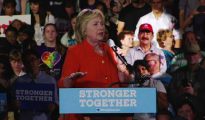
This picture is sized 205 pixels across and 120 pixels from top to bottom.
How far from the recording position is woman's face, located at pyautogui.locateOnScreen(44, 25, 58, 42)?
9461 millimetres

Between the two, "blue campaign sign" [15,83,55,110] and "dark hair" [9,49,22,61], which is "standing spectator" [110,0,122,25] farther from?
"dark hair" [9,49,22,61]

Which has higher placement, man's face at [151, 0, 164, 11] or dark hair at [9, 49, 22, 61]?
man's face at [151, 0, 164, 11]

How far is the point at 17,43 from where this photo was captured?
31.6 ft

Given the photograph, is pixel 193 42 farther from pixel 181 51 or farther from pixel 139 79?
pixel 139 79

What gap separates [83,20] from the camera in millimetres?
8547

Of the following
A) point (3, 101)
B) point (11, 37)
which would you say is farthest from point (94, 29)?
point (3, 101)

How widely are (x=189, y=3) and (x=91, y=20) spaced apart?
5.36 feet

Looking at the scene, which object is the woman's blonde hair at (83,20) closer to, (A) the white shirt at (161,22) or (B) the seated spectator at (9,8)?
(A) the white shirt at (161,22)

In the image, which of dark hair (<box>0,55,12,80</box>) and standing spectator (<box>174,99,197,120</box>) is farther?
dark hair (<box>0,55,12,80</box>)

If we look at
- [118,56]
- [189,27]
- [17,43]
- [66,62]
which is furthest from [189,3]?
[17,43]

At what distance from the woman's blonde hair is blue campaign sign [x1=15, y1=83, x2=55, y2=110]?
0.95 m

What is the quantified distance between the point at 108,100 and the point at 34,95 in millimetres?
1347

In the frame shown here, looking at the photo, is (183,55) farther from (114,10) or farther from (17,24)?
(17,24)

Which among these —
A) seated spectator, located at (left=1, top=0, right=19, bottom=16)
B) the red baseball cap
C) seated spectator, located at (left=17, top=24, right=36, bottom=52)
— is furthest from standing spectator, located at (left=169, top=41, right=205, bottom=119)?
seated spectator, located at (left=1, top=0, right=19, bottom=16)
